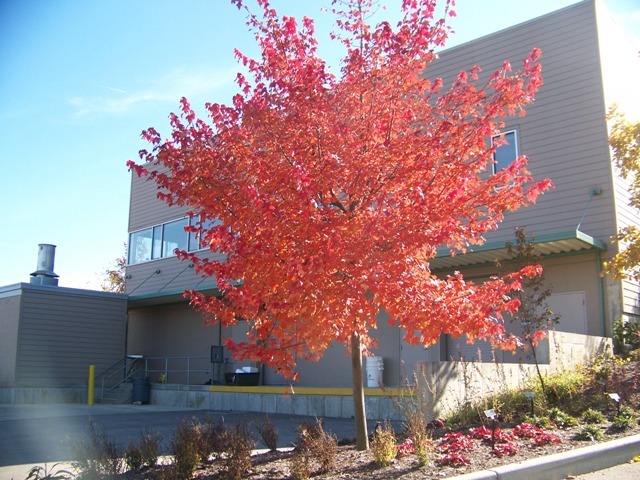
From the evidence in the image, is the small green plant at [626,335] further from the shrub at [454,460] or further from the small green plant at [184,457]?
the small green plant at [184,457]

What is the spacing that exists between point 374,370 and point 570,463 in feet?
28.8

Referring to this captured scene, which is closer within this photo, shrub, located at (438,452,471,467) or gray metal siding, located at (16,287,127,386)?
shrub, located at (438,452,471,467)

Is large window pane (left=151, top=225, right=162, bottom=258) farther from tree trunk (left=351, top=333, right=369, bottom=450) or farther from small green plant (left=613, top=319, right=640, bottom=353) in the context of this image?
tree trunk (left=351, top=333, right=369, bottom=450)

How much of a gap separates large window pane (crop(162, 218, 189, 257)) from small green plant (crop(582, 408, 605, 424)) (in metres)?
16.8

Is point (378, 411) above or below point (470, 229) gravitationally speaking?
below

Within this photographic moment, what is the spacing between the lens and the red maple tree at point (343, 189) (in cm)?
600

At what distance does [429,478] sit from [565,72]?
450 inches

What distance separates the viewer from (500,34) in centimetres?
Answer: 1568

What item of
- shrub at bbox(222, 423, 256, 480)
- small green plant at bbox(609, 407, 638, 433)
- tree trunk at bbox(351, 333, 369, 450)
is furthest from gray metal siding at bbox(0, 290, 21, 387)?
small green plant at bbox(609, 407, 638, 433)

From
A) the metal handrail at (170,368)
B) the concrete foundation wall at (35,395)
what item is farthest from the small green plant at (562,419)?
the concrete foundation wall at (35,395)

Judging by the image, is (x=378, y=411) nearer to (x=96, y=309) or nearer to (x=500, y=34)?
(x=500, y=34)

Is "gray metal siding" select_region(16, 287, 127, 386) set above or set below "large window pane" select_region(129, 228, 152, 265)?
below

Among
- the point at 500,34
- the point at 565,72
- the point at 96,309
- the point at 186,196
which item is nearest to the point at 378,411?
the point at 186,196

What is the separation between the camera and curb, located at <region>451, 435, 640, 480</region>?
5.93 metres
